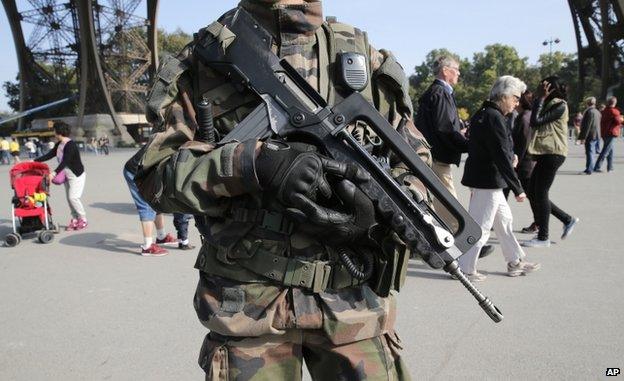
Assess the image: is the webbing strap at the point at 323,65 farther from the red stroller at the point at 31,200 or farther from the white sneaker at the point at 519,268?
the red stroller at the point at 31,200

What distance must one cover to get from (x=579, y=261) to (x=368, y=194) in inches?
156

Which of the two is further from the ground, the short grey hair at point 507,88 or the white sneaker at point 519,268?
A: the short grey hair at point 507,88

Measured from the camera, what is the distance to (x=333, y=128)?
149 cm

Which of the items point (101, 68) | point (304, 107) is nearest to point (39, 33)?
point (101, 68)

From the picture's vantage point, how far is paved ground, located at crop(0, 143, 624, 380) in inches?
110

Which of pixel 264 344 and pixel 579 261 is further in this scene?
pixel 579 261

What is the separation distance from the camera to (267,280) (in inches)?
59.8

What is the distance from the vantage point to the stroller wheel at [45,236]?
237 inches

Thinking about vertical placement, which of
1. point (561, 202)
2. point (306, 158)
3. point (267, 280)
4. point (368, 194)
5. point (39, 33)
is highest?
point (39, 33)

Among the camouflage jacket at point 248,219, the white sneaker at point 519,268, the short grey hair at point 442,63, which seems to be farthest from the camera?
the short grey hair at point 442,63

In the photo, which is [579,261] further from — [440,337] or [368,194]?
[368,194]

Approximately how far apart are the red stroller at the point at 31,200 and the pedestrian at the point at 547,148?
5862 mm

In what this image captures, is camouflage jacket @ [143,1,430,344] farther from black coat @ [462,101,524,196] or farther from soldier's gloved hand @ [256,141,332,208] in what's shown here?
black coat @ [462,101,524,196]

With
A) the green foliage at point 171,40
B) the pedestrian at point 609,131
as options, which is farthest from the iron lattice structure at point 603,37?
the green foliage at point 171,40
